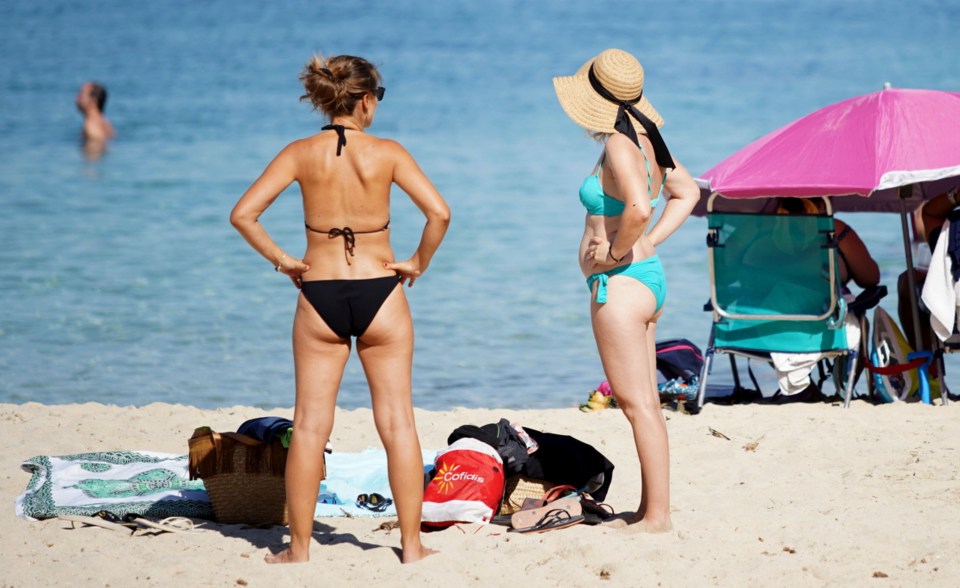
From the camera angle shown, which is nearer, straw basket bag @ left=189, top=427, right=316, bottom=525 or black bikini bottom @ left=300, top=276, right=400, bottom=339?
black bikini bottom @ left=300, top=276, right=400, bottom=339

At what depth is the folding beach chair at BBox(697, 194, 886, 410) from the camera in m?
Result: 6.59

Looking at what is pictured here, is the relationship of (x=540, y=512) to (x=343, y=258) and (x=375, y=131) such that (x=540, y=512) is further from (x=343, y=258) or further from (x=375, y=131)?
(x=375, y=131)

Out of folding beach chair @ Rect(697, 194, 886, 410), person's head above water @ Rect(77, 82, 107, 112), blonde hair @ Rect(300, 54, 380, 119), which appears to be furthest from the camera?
person's head above water @ Rect(77, 82, 107, 112)

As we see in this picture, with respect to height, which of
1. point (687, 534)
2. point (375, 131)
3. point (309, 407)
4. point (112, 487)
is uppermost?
point (375, 131)

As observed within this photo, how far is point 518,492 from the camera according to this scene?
4988 millimetres

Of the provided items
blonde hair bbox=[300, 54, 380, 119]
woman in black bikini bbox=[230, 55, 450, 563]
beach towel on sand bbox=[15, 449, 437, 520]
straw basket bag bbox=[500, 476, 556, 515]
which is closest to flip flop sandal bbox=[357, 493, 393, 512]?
beach towel on sand bbox=[15, 449, 437, 520]

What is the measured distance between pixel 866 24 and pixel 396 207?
→ 26.2 meters

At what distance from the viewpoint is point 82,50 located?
102 ft

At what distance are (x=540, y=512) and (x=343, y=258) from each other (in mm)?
1337

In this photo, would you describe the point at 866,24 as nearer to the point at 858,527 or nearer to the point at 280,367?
the point at 280,367

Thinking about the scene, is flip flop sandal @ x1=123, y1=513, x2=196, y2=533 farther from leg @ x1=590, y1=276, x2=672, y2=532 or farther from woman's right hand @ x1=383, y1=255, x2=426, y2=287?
leg @ x1=590, y1=276, x2=672, y2=532

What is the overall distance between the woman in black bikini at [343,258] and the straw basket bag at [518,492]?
0.88 meters

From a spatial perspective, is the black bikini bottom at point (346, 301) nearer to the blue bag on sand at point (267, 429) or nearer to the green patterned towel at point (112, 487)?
the blue bag on sand at point (267, 429)

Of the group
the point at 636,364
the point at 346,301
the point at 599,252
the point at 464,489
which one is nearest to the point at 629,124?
the point at 599,252
